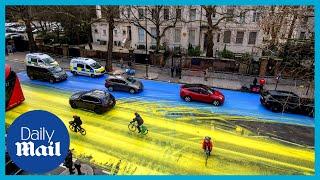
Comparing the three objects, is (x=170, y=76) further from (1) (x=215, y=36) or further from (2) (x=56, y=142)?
(2) (x=56, y=142)

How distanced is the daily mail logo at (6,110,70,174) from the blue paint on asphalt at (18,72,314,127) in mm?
12683

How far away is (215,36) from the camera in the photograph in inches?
1444

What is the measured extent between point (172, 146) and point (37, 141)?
8.47m

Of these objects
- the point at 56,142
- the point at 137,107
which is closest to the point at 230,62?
the point at 137,107

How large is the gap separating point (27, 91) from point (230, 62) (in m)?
19.8

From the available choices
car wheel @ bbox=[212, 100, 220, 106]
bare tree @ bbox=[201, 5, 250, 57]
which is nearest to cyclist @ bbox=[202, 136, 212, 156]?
car wheel @ bbox=[212, 100, 220, 106]

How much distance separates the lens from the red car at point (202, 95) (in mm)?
23062

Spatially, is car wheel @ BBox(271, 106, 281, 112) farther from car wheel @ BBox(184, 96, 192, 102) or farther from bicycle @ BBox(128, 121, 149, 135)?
bicycle @ BBox(128, 121, 149, 135)

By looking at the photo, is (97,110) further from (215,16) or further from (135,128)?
(215,16)

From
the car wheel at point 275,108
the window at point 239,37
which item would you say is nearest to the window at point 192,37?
the window at point 239,37

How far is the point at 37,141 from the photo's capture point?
39.3ft

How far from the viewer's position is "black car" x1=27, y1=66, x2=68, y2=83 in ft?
88.5

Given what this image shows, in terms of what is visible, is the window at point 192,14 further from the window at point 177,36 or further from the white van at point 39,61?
the white van at point 39,61

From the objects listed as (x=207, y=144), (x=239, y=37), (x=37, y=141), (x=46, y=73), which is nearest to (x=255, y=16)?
(x=239, y=37)
